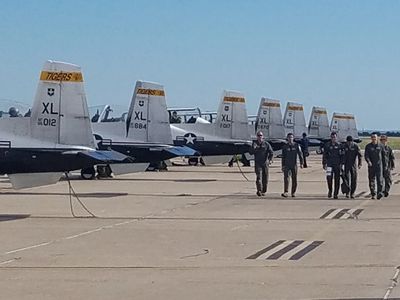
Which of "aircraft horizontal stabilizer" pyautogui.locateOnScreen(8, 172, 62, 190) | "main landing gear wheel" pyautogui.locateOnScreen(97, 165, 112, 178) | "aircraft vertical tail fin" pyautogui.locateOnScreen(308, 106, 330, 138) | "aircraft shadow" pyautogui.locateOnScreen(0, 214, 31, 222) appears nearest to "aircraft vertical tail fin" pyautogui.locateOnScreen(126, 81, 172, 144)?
"main landing gear wheel" pyautogui.locateOnScreen(97, 165, 112, 178)

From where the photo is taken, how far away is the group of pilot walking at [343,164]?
75.3ft

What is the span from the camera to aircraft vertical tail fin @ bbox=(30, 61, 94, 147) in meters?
18.7

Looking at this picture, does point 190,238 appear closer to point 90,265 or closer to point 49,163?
point 90,265

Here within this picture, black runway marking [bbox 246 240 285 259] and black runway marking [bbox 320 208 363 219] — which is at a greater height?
black runway marking [bbox 246 240 285 259]

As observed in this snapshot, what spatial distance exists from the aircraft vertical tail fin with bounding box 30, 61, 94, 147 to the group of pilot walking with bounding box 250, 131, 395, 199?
644 cm

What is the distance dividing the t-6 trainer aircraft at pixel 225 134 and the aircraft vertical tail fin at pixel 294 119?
59.8ft

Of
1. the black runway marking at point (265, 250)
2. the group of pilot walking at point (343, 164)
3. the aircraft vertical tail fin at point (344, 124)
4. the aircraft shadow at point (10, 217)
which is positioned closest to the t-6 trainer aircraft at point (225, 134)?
the group of pilot walking at point (343, 164)

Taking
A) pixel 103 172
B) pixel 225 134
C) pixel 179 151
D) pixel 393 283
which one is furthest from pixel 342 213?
pixel 225 134

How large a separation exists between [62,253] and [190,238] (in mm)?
2485

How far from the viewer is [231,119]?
38281mm

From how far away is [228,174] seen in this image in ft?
122

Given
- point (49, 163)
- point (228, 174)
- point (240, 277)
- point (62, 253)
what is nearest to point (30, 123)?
point (49, 163)

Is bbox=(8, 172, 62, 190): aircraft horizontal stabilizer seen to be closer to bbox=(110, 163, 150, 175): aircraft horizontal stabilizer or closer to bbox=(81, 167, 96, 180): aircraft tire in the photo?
bbox=(110, 163, 150, 175): aircraft horizontal stabilizer

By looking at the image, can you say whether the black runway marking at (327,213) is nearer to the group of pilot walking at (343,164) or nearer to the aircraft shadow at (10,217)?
the group of pilot walking at (343,164)
